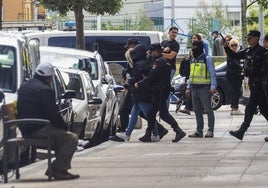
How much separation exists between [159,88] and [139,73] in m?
0.52

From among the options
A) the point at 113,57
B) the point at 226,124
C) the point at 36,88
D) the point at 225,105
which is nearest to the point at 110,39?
the point at 113,57

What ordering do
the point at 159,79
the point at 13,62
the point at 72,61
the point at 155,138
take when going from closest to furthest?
1. the point at 13,62
2. the point at 159,79
3. the point at 155,138
4. the point at 72,61

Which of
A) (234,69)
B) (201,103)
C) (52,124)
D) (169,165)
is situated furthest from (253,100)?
(234,69)

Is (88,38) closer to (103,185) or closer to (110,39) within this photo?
(110,39)

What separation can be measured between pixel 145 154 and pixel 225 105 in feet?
39.6

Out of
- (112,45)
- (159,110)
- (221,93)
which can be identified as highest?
(112,45)

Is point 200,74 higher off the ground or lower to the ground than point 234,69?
higher

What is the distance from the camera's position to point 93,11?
95.2 feet

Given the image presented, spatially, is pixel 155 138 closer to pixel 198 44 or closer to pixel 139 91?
pixel 139 91

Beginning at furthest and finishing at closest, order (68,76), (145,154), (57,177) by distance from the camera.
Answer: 1. (68,76)
2. (145,154)
3. (57,177)

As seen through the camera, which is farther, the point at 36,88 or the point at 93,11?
the point at 93,11

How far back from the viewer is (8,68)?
1455cm

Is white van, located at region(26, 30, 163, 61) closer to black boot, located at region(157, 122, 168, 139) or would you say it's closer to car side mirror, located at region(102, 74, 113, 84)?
Result: car side mirror, located at region(102, 74, 113, 84)

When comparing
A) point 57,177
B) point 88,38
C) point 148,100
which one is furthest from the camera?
point 88,38
